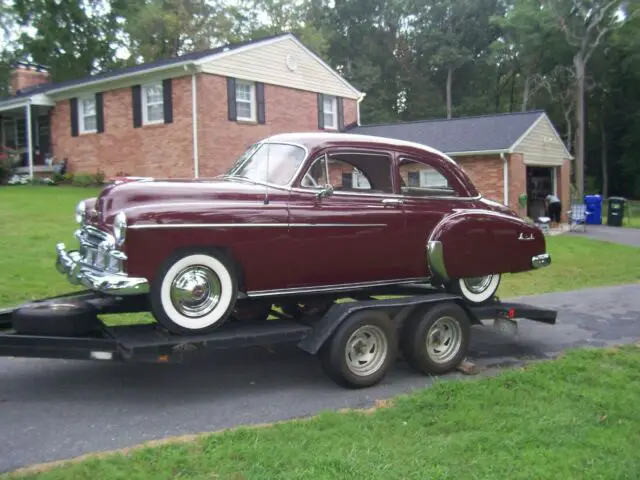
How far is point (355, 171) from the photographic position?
6.82 metres

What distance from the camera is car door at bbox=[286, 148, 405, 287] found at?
233 inches

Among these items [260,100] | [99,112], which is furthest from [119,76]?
[260,100]

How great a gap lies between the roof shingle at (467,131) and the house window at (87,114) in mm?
9652

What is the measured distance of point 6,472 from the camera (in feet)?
13.3

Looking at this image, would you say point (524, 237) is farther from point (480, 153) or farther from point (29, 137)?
point (29, 137)

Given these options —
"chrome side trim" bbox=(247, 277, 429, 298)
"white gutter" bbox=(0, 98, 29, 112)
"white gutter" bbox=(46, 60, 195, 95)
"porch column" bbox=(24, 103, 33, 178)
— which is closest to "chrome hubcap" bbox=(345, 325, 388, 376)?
"chrome side trim" bbox=(247, 277, 429, 298)

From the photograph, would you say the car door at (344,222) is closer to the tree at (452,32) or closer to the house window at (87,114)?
the house window at (87,114)

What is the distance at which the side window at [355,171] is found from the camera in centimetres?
629

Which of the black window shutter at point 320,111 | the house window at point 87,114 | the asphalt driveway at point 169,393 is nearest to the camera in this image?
the asphalt driveway at point 169,393

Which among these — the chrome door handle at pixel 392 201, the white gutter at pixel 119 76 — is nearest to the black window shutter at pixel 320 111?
the white gutter at pixel 119 76

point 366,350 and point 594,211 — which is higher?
point 594,211

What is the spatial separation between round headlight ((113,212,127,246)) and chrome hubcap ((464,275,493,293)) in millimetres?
3828

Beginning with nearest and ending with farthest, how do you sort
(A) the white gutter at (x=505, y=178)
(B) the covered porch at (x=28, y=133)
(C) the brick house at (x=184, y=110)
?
(C) the brick house at (x=184, y=110), (A) the white gutter at (x=505, y=178), (B) the covered porch at (x=28, y=133)

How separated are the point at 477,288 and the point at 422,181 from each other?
1380 mm
